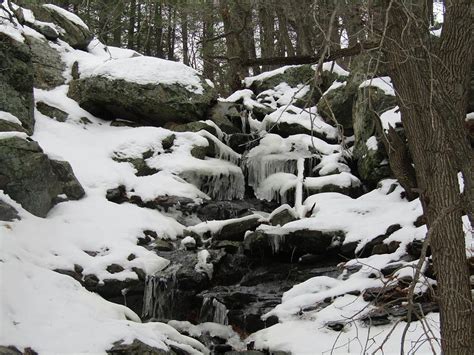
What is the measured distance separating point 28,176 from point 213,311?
3.49 m

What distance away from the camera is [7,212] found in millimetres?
7355

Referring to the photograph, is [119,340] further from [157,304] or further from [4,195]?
[4,195]

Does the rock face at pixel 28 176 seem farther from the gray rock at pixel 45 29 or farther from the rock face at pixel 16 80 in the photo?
the gray rock at pixel 45 29

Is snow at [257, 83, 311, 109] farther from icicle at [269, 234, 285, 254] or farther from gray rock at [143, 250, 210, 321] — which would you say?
gray rock at [143, 250, 210, 321]

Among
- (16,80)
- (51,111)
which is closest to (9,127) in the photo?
(16,80)

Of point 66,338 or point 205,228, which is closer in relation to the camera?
point 66,338

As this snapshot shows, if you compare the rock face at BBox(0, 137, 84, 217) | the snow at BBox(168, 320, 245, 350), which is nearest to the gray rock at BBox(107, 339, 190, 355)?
the snow at BBox(168, 320, 245, 350)

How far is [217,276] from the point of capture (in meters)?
7.90

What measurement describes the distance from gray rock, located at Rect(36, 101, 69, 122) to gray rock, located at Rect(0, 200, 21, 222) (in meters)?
4.53

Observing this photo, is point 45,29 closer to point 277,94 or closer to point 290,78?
point 277,94

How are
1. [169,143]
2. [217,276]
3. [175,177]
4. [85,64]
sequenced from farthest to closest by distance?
[85,64]
[169,143]
[175,177]
[217,276]

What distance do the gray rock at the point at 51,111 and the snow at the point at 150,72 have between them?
1.28 metres

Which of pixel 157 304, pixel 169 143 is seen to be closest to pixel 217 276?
pixel 157 304

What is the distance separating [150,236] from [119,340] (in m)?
4.26
